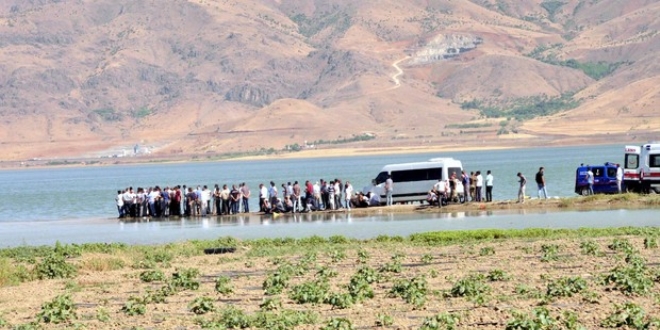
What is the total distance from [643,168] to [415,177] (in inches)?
344

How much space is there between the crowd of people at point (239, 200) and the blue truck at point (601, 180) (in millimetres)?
7763

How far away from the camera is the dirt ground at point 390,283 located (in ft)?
62.5

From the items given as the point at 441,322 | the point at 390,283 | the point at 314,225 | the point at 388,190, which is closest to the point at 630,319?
the point at 441,322

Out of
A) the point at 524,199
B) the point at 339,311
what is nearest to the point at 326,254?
the point at 339,311

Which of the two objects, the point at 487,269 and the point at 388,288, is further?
the point at 487,269

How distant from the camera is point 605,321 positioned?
57.1ft

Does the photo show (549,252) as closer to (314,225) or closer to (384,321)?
(384,321)

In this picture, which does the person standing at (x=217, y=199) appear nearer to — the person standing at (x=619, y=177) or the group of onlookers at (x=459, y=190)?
the group of onlookers at (x=459, y=190)

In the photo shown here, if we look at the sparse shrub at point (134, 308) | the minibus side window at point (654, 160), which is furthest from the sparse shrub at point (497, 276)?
the minibus side window at point (654, 160)

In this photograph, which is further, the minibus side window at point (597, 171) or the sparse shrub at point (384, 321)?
the minibus side window at point (597, 171)

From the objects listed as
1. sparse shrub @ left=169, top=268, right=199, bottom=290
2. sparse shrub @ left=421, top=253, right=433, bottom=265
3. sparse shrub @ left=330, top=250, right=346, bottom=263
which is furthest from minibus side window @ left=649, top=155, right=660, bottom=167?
sparse shrub @ left=169, top=268, right=199, bottom=290

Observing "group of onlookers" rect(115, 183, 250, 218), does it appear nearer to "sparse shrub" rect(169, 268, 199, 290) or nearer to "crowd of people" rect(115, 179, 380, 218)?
"crowd of people" rect(115, 179, 380, 218)

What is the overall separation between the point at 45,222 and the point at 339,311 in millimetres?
39875

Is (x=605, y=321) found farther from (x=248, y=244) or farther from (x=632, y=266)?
(x=248, y=244)
